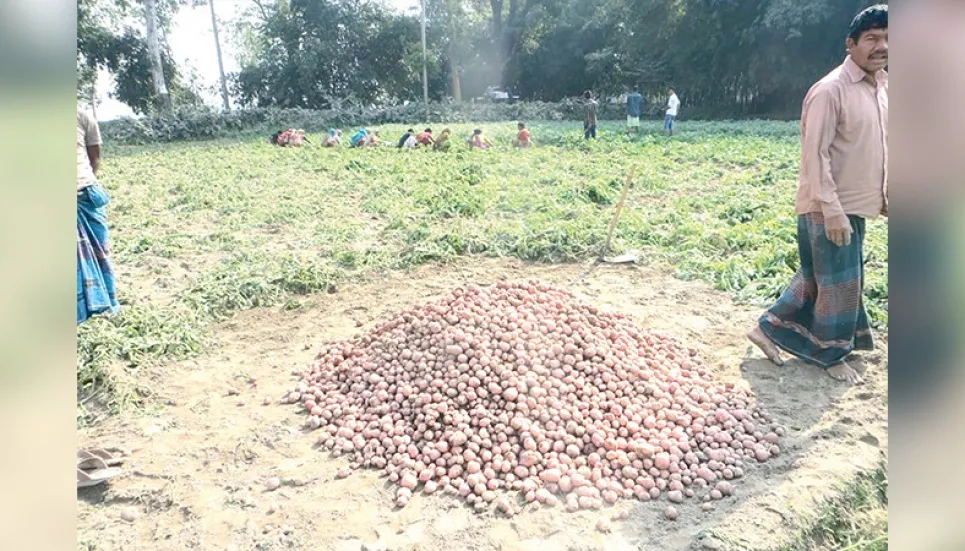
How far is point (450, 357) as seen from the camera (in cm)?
346

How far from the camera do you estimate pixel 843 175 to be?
323cm

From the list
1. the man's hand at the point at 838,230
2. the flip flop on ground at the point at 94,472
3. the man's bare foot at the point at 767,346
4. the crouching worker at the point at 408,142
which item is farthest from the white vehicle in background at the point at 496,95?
the flip flop on ground at the point at 94,472

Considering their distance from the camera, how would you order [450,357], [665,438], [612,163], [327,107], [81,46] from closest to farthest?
[665,438]
[450,357]
[612,163]
[81,46]
[327,107]

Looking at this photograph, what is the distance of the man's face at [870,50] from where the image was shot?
3.01m

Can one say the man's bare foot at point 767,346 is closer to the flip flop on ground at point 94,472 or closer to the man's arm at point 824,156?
the man's arm at point 824,156

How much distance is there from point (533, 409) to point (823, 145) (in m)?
1.88

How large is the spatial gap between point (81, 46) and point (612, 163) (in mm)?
25919

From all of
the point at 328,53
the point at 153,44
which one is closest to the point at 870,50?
the point at 153,44

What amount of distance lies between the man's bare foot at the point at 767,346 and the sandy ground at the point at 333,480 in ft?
0.21

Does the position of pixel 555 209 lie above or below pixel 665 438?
above
